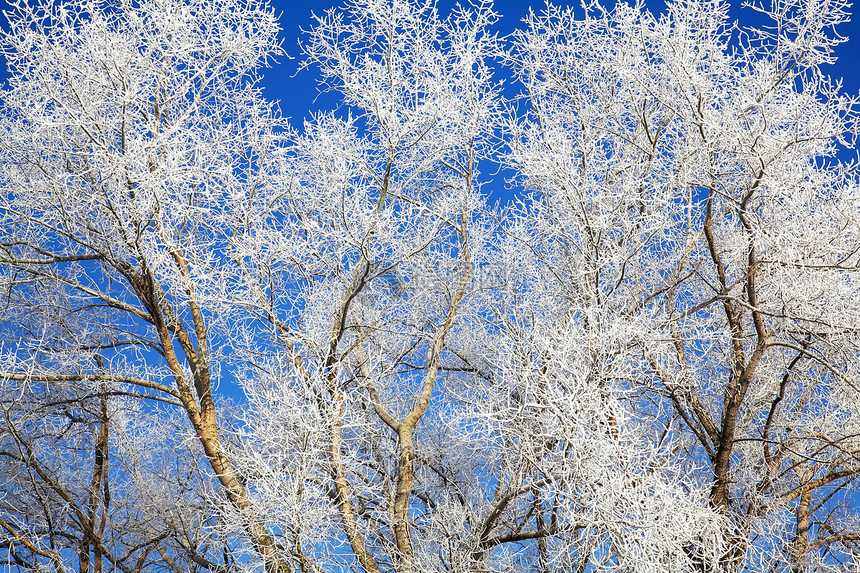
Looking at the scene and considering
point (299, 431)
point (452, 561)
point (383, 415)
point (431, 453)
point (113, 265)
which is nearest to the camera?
point (299, 431)

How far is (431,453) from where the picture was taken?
31.1 feet

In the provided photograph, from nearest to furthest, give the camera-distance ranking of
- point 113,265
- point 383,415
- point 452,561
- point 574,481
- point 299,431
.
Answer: point 574,481, point 299,431, point 452,561, point 113,265, point 383,415

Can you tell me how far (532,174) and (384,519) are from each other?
12.6 feet

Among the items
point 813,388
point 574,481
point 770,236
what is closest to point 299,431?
point 574,481

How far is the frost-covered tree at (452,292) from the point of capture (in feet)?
21.1

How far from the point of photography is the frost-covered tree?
21.1 ft

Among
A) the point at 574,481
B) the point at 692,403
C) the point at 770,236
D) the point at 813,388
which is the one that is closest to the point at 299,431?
the point at 574,481

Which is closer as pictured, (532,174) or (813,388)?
(532,174)

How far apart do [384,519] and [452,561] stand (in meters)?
1.02

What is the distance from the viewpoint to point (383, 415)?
26.5ft

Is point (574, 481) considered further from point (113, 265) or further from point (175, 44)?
point (175, 44)

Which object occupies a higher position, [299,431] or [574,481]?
[299,431]

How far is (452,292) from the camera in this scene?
29.2 feet

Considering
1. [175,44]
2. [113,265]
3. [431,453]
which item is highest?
[175,44]
